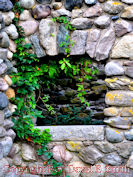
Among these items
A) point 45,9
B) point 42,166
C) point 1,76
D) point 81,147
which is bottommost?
point 42,166

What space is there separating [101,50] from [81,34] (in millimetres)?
289

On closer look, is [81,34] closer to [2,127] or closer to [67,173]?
[2,127]

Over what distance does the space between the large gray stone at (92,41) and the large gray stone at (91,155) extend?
103 centimetres

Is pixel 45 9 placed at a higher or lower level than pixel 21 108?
higher

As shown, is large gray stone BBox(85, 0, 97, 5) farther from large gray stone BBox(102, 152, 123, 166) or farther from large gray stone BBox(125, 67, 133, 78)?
large gray stone BBox(102, 152, 123, 166)

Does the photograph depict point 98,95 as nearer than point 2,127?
No

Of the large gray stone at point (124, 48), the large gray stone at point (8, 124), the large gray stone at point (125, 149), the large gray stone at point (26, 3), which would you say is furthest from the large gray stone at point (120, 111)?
the large gray stone at point (26, 3)

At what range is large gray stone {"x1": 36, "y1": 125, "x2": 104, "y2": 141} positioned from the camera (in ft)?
7.22

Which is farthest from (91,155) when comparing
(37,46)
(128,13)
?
(128,13)

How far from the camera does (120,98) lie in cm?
214

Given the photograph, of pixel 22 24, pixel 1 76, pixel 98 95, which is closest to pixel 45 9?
pixel 22 24

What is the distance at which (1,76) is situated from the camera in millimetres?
1948

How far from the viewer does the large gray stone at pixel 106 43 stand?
7.11 ft

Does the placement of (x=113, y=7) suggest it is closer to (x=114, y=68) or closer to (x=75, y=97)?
(x=114, y=68)
